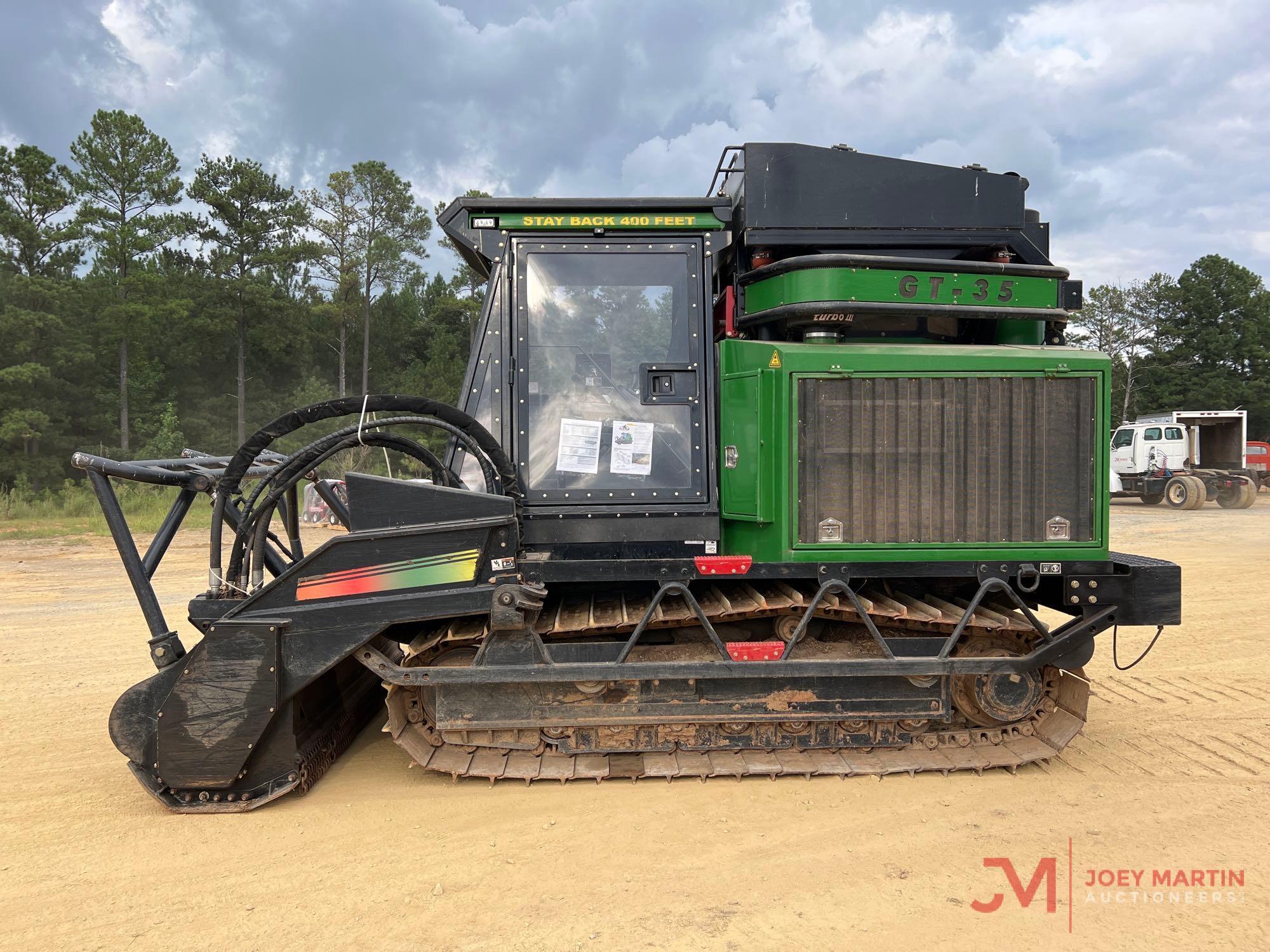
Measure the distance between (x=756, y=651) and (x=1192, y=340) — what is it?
4929 centimetres

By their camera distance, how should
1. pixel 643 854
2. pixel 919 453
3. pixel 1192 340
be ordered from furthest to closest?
pixel 1192 340
pixel 919 453
pixel 643 854

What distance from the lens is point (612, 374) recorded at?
4.25 metres

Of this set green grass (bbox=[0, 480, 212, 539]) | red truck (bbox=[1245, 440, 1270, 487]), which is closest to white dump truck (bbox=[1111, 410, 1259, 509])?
red truck (bbox=[1245, 440, 1270, 487])

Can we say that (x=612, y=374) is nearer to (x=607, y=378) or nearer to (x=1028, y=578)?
(x=607, y=378)

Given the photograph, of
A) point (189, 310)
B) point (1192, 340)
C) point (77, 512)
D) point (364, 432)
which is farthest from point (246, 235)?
point (1192, 340)

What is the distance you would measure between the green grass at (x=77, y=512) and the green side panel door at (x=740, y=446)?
41.7 ft

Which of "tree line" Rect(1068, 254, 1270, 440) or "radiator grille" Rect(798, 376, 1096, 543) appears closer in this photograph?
"radiator grille" Rect(798, 376, 1096, 543)

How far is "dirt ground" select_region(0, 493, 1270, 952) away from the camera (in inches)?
113

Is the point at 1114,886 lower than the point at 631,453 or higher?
lower

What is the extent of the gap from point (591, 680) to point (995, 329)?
3086 millimetres

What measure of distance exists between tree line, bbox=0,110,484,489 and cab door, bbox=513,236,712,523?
23.7m

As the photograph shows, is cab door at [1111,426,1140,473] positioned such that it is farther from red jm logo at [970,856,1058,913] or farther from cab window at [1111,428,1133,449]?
red jm logo at [970,856,1058,913]

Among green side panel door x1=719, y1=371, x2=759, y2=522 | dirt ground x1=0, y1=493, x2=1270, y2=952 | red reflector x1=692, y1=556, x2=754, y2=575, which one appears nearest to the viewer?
dirt ground x1=0, y1=493, x2=1270, y2=952

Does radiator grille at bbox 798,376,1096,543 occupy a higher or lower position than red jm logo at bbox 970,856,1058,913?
higher
